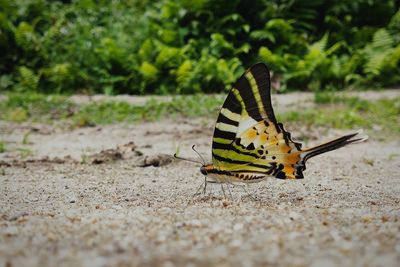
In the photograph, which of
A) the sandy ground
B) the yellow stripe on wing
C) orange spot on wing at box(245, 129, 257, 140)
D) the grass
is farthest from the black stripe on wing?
the grass

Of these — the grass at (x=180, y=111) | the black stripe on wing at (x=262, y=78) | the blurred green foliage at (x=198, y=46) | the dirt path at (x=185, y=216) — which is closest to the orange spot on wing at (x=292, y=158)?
the dirt path at (x=185, y=216)

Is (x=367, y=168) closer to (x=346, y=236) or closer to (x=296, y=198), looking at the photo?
(x=296, y=198)

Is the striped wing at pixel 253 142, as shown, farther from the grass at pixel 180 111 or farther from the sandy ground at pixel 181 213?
the grass at pixel 180 111

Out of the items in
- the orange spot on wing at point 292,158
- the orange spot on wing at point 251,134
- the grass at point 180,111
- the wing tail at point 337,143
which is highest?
the wing tail at point 337,143

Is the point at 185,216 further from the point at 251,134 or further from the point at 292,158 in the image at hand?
the point at 292,158

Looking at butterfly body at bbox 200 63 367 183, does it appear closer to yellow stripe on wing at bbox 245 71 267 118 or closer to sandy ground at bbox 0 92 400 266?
yellow stripe on wing at bbox 245 71 267 118
